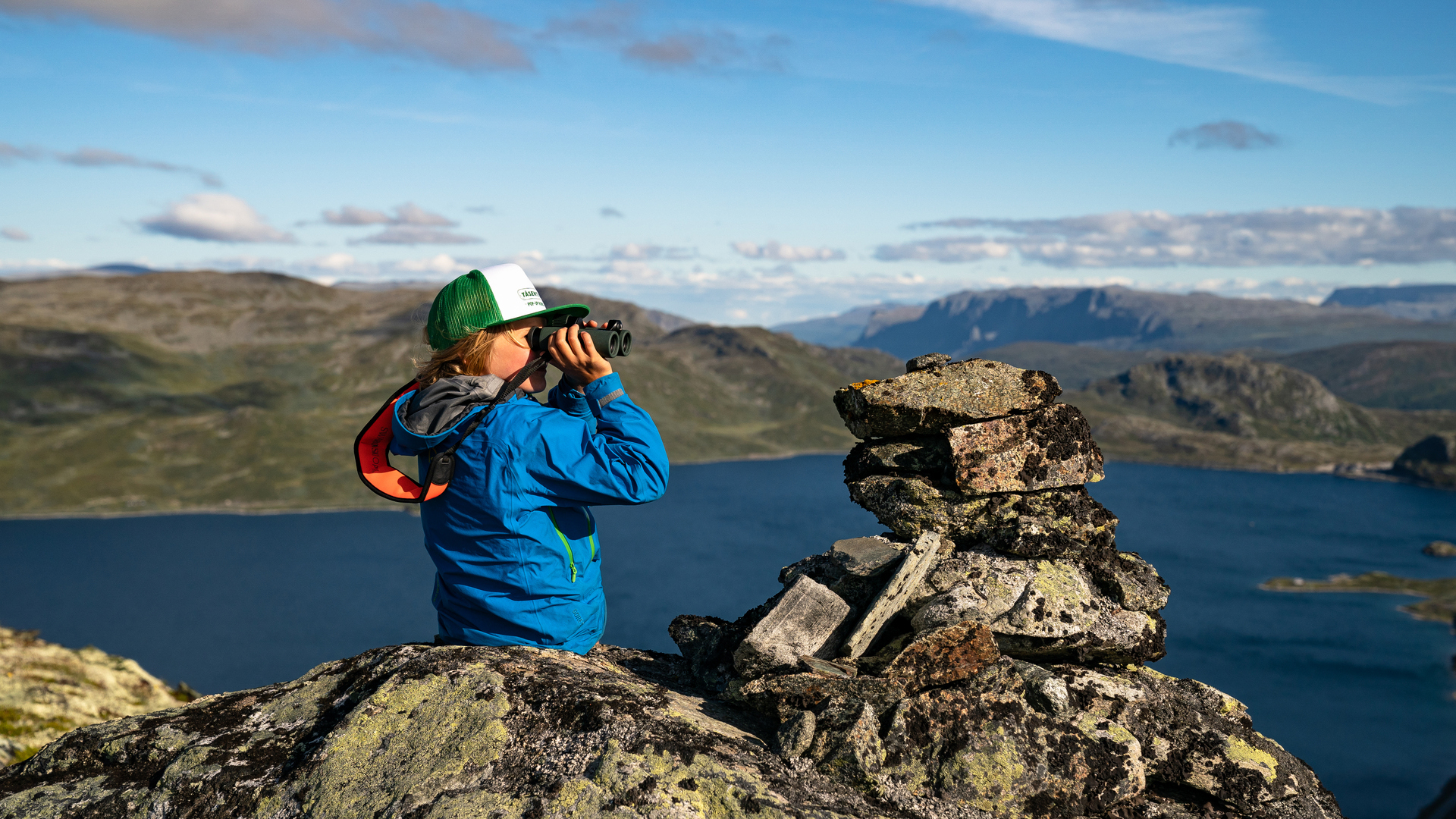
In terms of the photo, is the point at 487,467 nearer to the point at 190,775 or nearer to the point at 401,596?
the point at 190,775

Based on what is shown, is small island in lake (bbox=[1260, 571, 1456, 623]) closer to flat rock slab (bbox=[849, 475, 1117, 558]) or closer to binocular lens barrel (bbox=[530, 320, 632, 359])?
flat rock slab (bbox=[849, 475, 1117, 558])

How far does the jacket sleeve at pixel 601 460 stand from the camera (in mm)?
5641

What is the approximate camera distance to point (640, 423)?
579 cm

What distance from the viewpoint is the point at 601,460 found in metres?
5.66

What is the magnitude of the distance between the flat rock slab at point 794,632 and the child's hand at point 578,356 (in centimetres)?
226

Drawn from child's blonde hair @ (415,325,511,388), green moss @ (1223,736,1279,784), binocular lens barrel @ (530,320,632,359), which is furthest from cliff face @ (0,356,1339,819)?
binocular lens barrel @ (530,320,632,359)

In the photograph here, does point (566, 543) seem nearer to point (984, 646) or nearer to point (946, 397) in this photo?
point (984, 646)

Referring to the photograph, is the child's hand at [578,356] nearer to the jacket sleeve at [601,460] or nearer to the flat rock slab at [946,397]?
the jacket sleeve at [601,460]

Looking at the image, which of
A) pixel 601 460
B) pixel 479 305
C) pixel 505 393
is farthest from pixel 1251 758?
pixel 479 305

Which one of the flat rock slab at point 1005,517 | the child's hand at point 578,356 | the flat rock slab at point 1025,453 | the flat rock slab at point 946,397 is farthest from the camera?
the flat rock slab at point 946,397

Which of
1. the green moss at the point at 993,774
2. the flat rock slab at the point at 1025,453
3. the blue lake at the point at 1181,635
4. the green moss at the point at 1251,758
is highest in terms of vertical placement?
the flat rock slab at the point at 1025,453

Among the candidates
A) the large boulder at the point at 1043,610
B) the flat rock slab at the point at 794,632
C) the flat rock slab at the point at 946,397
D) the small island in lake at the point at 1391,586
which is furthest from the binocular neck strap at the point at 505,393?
the small island in lake at the point at 1391,586

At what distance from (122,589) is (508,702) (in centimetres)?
22820

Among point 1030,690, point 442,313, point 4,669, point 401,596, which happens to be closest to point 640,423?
point 442,313
